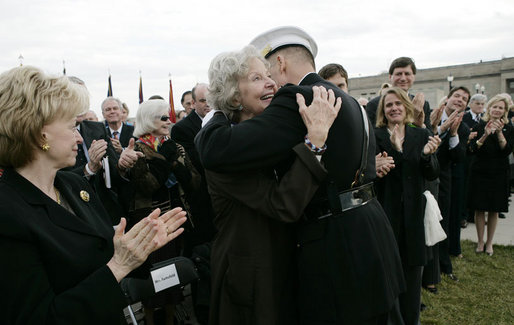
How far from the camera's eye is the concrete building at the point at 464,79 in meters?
43.3

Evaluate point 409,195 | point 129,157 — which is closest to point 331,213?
point 409,195

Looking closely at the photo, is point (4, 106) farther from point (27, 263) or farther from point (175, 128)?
point (175, 128)

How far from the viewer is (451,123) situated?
5141 mm

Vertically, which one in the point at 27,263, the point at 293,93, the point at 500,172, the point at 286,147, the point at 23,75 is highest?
the point at 23,75

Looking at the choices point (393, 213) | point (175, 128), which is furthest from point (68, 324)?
point (175, 128)

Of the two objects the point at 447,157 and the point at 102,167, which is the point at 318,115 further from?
the point at 447,157

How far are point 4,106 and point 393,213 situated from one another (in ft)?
11.3

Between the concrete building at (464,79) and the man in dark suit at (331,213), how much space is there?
43710mm

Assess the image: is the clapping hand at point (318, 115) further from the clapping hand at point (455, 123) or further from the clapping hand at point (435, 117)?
the clapping hand at point (435, 117)

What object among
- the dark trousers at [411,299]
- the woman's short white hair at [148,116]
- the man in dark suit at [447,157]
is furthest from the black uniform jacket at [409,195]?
the woman's short white hair at [148,116]

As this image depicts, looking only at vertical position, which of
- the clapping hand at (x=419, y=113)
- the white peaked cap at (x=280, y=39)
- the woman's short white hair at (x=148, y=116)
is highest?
the white peaked cap at (x=280, y=39)

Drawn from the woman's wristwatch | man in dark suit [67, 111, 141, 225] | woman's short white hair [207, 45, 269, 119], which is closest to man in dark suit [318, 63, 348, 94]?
man in dark suit [67, 111, 141, 225]

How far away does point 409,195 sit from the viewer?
389 centimetres

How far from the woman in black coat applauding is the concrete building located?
38063 millimetres
